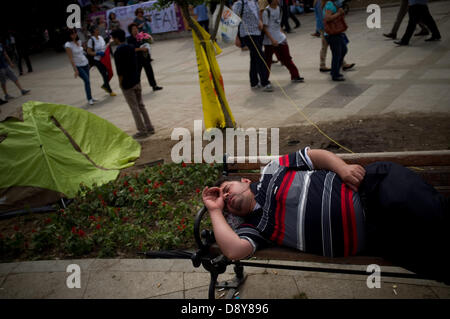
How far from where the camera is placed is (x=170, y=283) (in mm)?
3018

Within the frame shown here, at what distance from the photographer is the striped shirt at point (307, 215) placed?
2021 millimetres

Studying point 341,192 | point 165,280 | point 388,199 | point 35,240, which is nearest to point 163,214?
point 165,280

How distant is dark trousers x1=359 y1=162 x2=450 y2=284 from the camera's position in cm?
183

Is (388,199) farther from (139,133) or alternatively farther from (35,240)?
(139,133)

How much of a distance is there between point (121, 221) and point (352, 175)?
9.44 feet

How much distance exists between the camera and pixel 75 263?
11.6 ft

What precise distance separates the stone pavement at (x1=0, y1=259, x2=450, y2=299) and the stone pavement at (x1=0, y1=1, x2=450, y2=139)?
146 inches

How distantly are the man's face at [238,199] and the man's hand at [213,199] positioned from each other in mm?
35

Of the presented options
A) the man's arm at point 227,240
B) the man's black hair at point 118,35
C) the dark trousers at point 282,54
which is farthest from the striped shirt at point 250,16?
the man's arm at point 227,240

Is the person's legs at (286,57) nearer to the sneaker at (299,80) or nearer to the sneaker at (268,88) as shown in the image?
the sneaker at (299,80)

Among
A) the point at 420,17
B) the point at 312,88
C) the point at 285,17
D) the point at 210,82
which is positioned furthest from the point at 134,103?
the point at 285,17

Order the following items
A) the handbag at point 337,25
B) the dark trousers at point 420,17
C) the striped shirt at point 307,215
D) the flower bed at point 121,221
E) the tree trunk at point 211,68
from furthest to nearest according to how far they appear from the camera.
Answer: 1. the dark trousers at point 420,17
2. the handbag at point 337,25
3. the tree trunk at point 211,68
4. the flower bed at point 121,221
5. the striped shirt at point 307,215

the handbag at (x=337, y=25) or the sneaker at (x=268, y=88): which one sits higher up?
the handbag at (x=337, y=25)

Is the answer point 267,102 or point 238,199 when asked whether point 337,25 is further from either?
point 238,199
